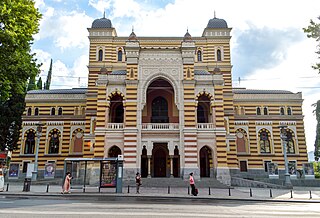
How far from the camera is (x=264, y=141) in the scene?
35812mm

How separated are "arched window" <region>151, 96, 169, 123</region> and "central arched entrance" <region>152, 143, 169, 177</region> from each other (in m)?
3.26

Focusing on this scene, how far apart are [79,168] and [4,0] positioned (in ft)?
46.5

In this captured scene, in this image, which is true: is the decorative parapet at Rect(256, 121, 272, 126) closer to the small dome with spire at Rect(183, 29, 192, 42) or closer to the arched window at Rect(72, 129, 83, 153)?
the small dome with spire at Rect(183, 29, 192, 42)

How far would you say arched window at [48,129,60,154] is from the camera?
3566 cm

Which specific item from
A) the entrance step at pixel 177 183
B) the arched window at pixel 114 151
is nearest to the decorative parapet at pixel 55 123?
the arched window at pixel 114 151

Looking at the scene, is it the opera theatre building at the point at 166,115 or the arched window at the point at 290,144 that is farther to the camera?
the arched window at the point at 290,144

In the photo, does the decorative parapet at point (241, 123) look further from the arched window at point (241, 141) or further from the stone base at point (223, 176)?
the stone base at point (223, 176)

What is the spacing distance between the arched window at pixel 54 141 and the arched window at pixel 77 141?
222 centimetres

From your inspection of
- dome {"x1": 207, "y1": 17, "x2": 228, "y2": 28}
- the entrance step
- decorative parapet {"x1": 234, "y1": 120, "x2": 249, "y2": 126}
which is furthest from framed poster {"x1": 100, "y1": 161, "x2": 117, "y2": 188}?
dome {"x1": 207, "y1": 17, "x2": 228, "y2": 28}

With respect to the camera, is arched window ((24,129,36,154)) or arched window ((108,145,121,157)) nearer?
arched window ((108,145,121,157))

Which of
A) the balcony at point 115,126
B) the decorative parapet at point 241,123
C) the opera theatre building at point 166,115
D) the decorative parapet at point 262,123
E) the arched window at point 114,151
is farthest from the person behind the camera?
the decorative parapet at point 241,123

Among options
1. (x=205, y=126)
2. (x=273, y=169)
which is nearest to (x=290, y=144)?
(x=273, y=169)

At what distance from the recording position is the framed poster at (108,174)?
2066 cm

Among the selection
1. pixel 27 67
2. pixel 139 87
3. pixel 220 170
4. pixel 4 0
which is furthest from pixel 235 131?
pixel 4 0
